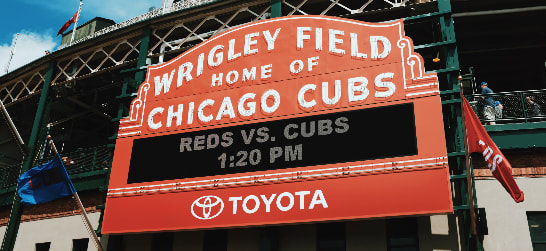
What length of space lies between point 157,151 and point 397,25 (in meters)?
8.29

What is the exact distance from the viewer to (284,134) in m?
14.8

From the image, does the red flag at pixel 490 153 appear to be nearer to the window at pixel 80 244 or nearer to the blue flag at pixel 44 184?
the blue flag at pixel 44 184

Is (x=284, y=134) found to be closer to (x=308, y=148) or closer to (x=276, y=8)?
(x=308, y=148)

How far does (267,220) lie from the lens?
14000 millimetres

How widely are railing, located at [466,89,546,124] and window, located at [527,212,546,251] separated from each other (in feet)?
8.84

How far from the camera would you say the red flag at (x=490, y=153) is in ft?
35.5

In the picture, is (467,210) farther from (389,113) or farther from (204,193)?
(204,193)

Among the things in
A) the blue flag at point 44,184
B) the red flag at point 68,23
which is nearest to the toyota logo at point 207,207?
the blue flag at point 44,184

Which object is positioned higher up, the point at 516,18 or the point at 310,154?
the point at 516,18

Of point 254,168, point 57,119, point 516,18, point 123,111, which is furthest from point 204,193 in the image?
point 57,119

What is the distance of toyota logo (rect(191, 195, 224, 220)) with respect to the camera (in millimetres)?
14702

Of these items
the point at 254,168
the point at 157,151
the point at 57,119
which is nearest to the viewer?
the point at 254,168

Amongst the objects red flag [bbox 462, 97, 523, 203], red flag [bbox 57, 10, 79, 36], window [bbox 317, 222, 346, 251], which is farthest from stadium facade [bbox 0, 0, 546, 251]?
red flag [bbox 57, 10, 79, 36]

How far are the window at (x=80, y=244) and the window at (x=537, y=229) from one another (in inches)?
558
